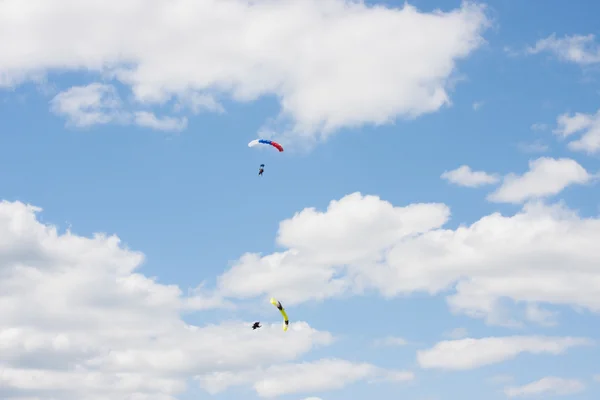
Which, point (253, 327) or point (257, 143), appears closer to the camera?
point (253, 327)

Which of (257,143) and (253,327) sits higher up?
(257,143)

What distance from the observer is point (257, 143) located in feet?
542

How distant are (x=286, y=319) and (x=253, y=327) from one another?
18359mm

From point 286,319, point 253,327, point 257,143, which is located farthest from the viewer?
point 257,143

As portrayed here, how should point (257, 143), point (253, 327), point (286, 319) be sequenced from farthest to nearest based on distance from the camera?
point (257, 143) → point (286, 319) → point (253, 327)

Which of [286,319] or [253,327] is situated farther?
[286,319]

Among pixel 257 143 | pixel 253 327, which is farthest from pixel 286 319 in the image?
pixel 257 143

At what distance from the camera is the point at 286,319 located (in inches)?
6068

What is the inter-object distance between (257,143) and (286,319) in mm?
39673

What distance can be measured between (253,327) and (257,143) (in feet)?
151

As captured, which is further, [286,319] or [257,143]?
[257,143]

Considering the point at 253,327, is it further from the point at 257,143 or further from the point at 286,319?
the point at 257,143

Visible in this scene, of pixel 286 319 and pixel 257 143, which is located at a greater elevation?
pixel 257 143
